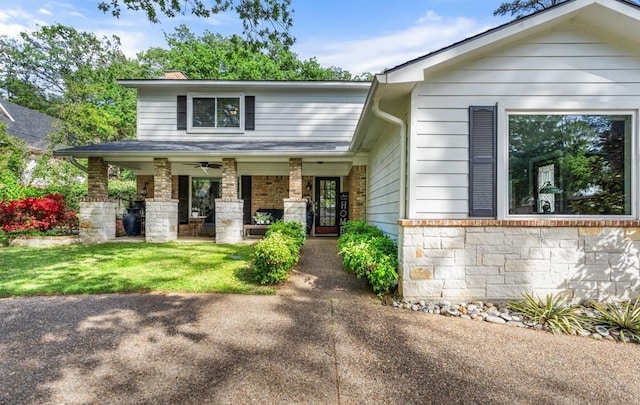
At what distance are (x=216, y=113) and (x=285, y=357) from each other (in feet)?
32.1

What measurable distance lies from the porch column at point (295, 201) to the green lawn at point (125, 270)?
63.1 inches

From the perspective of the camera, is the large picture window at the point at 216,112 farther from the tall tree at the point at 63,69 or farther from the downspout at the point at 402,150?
the tall tree at the point at 63,69

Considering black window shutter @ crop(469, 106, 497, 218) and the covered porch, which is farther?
the covered porch

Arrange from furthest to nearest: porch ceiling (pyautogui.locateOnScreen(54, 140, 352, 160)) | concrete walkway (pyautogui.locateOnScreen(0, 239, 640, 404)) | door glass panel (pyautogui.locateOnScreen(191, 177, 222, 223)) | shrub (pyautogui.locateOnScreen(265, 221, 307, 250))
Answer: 1. door glass panel (pyautogui.locateOnScreen(191, 177, 222, 223))
2. porch ceiling (pyautogui.locateOnScreen(54, 140, 352, 160))
3. shrub (pyautogui.locateOnScreen(265, 221, 307, 250))
4. concrete walkway (pyautogui.locateOnScreen(0, 239, 640, 404))

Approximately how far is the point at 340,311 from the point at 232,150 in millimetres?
6194

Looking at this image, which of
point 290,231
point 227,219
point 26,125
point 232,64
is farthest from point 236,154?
point 26,125

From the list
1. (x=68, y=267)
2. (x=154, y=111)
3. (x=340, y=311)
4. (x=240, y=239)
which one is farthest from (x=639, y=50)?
(x=154, y=111)

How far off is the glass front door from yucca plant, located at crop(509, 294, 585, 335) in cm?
815

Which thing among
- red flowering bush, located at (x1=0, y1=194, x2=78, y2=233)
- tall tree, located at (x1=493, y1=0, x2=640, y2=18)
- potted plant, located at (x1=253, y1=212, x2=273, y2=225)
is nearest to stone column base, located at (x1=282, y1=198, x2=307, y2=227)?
potted plant, located at (x1=253, y1=212, x2=273, y2=225)

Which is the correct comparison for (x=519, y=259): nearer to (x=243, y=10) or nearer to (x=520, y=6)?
(x=243, y=10)

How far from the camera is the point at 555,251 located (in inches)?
166

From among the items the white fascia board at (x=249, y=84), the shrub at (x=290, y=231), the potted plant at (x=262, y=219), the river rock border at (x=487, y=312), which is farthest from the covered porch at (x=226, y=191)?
the river rock border at (x=487, y=312)

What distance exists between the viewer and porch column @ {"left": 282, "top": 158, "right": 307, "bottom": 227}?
900cm

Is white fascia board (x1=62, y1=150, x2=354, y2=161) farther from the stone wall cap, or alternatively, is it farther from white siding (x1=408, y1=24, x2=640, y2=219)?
the stone wall cap
